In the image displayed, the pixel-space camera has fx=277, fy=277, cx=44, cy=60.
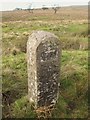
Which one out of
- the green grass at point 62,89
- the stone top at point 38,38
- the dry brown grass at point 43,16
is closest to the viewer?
the stone top at point 38,38

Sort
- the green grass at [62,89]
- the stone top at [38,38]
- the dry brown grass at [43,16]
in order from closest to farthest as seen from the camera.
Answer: the stone top at [38,38] → the green grass at [62,89] → the dry brown grass at [43,16]

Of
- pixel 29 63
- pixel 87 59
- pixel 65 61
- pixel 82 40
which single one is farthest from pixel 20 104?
pixel 82 40

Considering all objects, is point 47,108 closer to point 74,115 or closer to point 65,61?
point 74,115

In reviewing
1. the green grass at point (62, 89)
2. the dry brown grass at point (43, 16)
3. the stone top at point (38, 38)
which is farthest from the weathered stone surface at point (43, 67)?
the dry brown grass at point (43, 16)

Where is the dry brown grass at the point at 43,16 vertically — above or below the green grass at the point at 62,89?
above

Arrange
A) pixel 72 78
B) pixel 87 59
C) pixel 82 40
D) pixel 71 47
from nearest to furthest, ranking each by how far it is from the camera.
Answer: pixel 72 78
pixel 87 59
pixel 71 47
pixel 82 40

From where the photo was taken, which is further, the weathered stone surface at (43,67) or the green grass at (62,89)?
the green grass at (62,89)

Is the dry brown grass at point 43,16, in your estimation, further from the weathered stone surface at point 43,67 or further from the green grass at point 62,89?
the weathered stone surface at point 43,67

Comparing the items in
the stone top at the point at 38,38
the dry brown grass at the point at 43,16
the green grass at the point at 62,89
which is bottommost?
the green grass at the point at 62,89

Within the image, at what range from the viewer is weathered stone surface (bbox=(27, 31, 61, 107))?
23.0 feet

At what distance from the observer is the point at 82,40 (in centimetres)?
1502

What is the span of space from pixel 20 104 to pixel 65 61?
10.3ft

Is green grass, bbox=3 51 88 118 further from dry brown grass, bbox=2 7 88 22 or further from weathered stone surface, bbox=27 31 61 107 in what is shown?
dry brown grass, bbox=2 7 88 22

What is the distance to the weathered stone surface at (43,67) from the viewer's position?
7.02m
